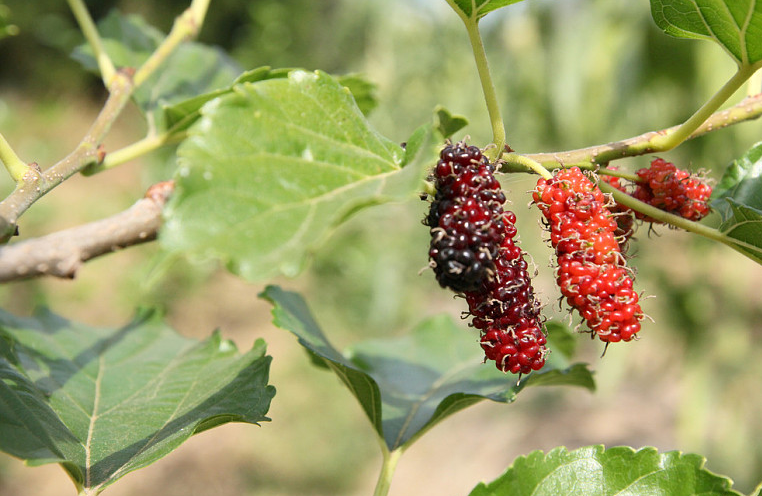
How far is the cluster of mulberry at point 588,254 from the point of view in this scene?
564 mm

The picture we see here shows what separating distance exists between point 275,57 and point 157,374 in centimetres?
549

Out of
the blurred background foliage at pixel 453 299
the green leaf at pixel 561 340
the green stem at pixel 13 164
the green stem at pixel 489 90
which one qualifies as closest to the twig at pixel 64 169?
the green stem at pixel 13 164

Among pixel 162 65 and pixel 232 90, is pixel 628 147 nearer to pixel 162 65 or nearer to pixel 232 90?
pixel 232 90

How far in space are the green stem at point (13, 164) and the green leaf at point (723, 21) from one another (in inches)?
23.8

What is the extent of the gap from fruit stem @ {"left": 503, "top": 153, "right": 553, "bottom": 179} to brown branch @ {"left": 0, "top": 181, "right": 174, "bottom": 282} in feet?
0.99

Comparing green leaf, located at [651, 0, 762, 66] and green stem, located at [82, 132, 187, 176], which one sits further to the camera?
green stem, located at [82, 132, 187, 176]

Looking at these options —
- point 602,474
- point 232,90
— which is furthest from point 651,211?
point 232,90

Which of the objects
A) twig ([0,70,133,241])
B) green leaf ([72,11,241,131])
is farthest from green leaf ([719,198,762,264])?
green leaf ([72,11,241,131])

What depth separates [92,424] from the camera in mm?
739

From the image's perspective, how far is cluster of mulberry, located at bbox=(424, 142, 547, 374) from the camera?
0.52 m

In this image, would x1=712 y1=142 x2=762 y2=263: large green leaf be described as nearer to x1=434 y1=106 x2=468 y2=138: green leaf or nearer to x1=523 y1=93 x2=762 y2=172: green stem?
x1=523 y1=93 x2=762 y2=172: green stem

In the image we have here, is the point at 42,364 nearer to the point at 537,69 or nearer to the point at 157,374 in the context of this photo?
the point at 157,374

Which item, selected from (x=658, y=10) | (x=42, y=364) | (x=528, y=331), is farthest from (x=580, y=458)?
(x=42, y=364)

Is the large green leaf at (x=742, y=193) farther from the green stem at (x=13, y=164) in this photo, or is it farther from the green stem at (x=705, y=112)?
the green stem at (x=13, y=164)
